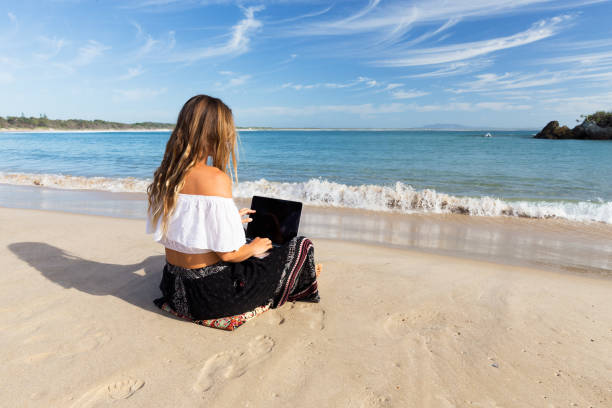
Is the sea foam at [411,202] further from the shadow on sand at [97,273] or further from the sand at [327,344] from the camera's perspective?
the shadow on sand at [97,273]

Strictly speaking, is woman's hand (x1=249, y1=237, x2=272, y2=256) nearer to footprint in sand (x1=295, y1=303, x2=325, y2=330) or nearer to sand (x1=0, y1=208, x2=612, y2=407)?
sand (x1=0, y1=208, x2=612, y2=407)

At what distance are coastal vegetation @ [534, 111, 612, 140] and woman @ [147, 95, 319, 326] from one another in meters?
49.8

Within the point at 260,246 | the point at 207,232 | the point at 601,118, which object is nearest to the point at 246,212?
the point at 260,246

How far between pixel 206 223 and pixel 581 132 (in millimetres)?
51421

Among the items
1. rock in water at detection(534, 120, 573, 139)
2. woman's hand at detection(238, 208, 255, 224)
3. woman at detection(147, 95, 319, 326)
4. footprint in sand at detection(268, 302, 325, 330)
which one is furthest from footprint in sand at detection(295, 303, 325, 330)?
rock in water at detection(534, 120, 573, 139)

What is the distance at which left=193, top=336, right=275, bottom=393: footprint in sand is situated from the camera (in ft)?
7.06

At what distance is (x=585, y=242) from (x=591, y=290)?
2796mm

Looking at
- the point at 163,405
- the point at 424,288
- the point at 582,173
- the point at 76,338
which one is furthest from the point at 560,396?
the point at 582,173

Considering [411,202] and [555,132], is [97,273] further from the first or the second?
[555,132]

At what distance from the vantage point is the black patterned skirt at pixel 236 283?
2680 mm

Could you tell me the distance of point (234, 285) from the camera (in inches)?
106

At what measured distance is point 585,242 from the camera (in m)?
6.04

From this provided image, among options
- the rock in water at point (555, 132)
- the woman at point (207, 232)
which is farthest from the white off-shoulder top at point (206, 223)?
the rock in water at point (555, 132)

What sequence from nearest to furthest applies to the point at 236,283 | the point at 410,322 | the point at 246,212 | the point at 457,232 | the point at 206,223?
1. the point at 206,223
2. the point at 236,283
3. the point at 410,322
4. the point at 246,212
5. the point at 457,232
